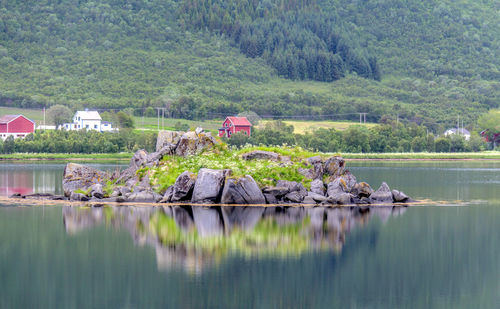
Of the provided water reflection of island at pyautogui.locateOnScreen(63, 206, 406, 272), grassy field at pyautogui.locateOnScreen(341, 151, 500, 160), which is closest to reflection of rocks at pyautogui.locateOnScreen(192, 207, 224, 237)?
water reflection of island at pyautogui.locateOnScreen(63, 206, 406, 272)

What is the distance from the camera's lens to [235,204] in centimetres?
4344

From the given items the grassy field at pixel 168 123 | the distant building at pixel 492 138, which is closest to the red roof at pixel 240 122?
the grassy field at pixel 168 123

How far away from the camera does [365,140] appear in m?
118

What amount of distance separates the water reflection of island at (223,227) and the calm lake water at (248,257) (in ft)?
0.17

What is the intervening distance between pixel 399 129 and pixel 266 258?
3994 inches

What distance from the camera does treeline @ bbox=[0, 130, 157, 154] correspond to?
10544 centimetres

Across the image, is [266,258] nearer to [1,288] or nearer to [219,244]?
[219,244]

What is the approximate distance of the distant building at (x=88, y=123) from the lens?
123312mm

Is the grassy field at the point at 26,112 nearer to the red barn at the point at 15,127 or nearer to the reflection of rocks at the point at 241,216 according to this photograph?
the red barn at the point at 15,127

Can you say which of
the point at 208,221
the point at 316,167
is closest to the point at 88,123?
the point at 316,167

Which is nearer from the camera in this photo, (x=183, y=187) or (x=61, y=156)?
(x=183, y=187)

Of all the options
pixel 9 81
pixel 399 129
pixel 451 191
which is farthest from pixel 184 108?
pixel 451 191

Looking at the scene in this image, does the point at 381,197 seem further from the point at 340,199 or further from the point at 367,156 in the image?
the point at 367,156

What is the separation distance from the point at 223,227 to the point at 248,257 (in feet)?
23.0
